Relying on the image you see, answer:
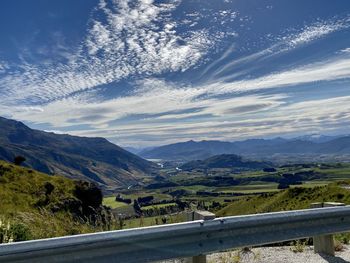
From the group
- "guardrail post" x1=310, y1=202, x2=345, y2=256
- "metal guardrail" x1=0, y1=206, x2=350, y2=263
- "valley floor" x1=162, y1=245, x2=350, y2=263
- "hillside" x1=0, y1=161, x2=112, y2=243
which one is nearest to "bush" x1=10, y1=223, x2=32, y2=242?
"valley floor" x1=162, y1=245, x2=350, y2=263

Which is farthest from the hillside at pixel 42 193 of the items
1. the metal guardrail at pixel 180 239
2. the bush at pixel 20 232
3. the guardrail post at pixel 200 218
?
the metal guardrail at pixel 180 239

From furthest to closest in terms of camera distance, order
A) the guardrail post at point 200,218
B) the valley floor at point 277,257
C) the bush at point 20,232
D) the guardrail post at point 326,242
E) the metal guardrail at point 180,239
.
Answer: the guardrail post at point 326,242, the valley floor at point 277,257, the bush at point 20,232, the guardrail post at point 200,218, the metal guardrail at point 180,239

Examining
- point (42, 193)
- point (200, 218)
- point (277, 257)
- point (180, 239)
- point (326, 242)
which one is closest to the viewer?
point (180, 239)

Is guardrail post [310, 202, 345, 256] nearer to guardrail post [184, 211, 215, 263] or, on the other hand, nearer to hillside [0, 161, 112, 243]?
guardrail post [184, 211, 215, 263]

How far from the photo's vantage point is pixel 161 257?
527cm

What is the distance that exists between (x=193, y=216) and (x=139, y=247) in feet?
4.70

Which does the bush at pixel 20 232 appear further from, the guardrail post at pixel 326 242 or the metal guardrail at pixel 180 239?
the guardrail post at pixel 326 242

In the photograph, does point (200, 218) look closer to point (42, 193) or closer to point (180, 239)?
point (180, 239)

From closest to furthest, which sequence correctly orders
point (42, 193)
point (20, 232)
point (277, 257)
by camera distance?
point (20, 232)
point (277, 257)
point (42, 193)

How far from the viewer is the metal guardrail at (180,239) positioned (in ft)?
14.9

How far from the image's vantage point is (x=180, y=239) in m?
5.51

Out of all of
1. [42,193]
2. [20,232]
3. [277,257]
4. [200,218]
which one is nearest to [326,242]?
[277,257]

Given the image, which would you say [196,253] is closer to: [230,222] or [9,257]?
[230,222]

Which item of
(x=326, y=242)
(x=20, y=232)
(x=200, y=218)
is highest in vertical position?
(x=200, y=218)
